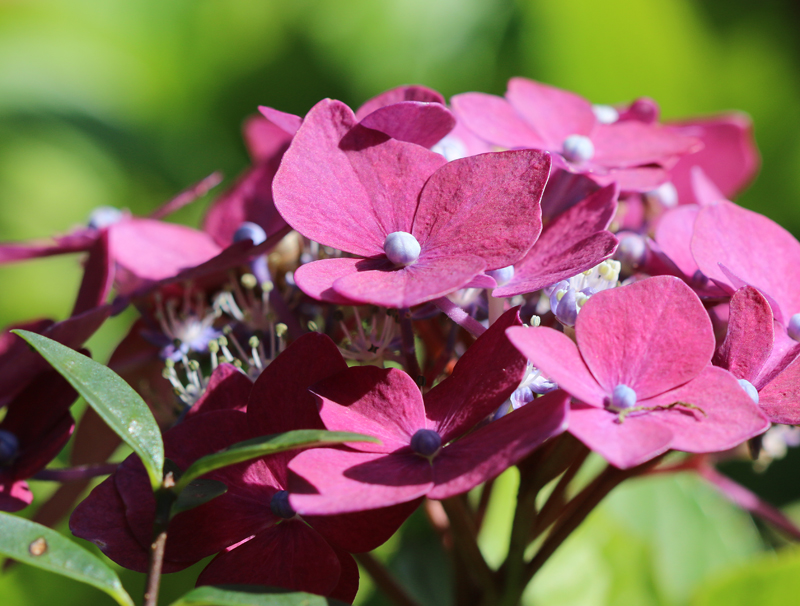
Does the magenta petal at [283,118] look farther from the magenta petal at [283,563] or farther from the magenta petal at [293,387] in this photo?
the magenta petal at [283,563]

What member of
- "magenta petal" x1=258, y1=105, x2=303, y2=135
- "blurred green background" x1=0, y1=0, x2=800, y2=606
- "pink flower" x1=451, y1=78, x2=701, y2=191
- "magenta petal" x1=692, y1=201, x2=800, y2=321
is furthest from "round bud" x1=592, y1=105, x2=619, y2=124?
"blurred green background" x1=0, y1=0, x2=800, y2=606

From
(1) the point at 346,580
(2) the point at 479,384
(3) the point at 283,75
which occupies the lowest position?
(3) the point at 283,75

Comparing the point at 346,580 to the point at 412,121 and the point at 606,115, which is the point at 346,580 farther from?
the point at 606,115

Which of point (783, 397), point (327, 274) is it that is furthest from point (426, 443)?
point (783, 397)

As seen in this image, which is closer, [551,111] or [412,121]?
[412,121]

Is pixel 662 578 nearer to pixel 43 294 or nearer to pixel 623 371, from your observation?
pixel 623 371

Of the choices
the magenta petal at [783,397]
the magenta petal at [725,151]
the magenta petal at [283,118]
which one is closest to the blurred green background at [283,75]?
the magenta petal at [725,151]
